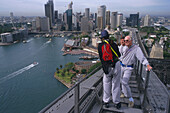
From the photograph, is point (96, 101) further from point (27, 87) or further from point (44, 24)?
point (44, 24)

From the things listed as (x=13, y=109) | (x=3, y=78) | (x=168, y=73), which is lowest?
(x=13, y=109)

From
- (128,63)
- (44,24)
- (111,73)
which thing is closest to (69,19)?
(44,24)

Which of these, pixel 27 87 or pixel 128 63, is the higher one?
pixel 128 63

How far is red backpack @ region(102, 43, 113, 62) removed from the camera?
0.74 metres

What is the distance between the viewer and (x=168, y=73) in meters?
3.78

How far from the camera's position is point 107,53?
0.74m

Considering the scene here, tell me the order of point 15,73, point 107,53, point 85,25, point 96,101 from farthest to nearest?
point 85,25 → point 15,73 → point 96,101 → point 107,53

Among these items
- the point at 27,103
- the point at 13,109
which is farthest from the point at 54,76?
the point at 13,109

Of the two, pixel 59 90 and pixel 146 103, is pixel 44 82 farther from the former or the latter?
pixel 146 103

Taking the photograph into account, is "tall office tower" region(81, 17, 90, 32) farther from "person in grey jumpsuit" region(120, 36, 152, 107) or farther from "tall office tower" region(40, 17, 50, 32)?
"person in grey jumpsuit" region(120, 36, 152, 107)

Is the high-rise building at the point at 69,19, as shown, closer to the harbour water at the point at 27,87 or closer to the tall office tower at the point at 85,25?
the tall office tower at the point at 85,25

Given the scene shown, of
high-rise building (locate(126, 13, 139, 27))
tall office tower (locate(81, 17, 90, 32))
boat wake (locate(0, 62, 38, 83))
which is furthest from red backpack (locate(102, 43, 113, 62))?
high-rise building (locate(126, 13, 139, 27))

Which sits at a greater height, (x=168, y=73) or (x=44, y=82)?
(x=168, y=73)

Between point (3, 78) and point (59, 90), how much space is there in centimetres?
333
